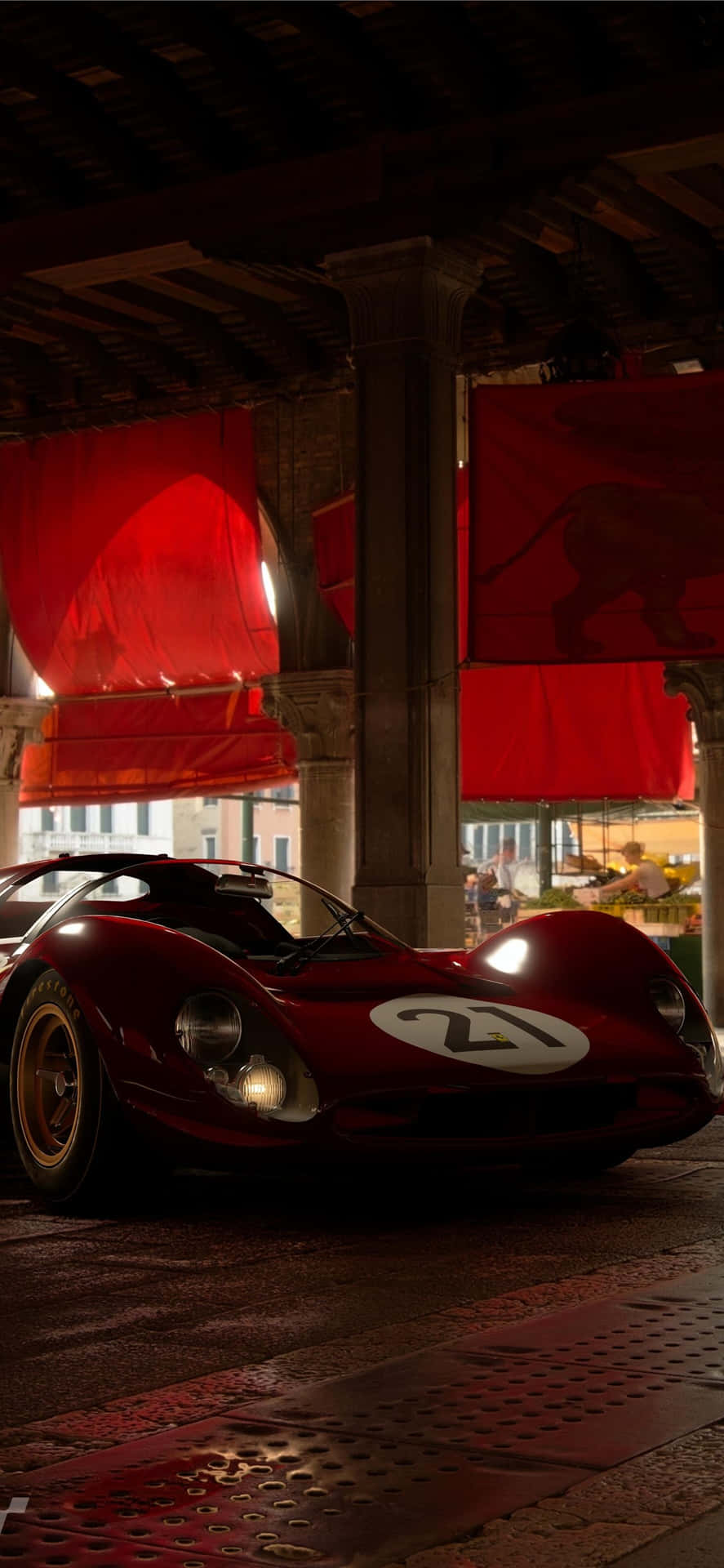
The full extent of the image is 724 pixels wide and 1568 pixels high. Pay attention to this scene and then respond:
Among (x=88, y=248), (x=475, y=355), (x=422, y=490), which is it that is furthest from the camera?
(x=475, y=355)

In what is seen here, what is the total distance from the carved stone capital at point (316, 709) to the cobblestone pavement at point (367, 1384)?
13.6 m

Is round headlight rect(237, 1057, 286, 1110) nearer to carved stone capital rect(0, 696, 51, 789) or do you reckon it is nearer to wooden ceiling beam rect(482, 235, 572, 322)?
Result: wooden ceiling beam rect(482, 235, 572, 322)

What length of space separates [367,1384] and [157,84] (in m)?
9.99

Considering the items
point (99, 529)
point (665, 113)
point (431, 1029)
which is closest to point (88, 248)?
point (665, 113)

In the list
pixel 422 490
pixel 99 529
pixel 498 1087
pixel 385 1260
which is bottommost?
pixel 385 1260

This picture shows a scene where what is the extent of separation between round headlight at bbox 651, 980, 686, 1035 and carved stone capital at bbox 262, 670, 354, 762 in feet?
42.3

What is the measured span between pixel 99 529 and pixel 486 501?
7341 millimetres

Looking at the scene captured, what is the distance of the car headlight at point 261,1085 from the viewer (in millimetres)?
5249

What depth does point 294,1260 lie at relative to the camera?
4.76m

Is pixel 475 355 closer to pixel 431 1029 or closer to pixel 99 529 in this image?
pixel 99 529

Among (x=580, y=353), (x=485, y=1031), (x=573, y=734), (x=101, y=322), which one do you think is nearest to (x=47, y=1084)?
(x=485, y=1031)

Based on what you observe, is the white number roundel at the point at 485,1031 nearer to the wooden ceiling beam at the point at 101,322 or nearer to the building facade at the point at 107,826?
the wooden ceiling beam at the point at 101,322

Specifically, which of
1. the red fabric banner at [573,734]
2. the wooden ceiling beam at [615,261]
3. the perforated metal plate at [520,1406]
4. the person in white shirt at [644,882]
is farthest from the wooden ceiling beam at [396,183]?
the person in white shirt at [644,882]

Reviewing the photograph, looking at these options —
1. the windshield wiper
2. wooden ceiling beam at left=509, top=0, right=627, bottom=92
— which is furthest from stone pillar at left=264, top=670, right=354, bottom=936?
the windshield wiper
